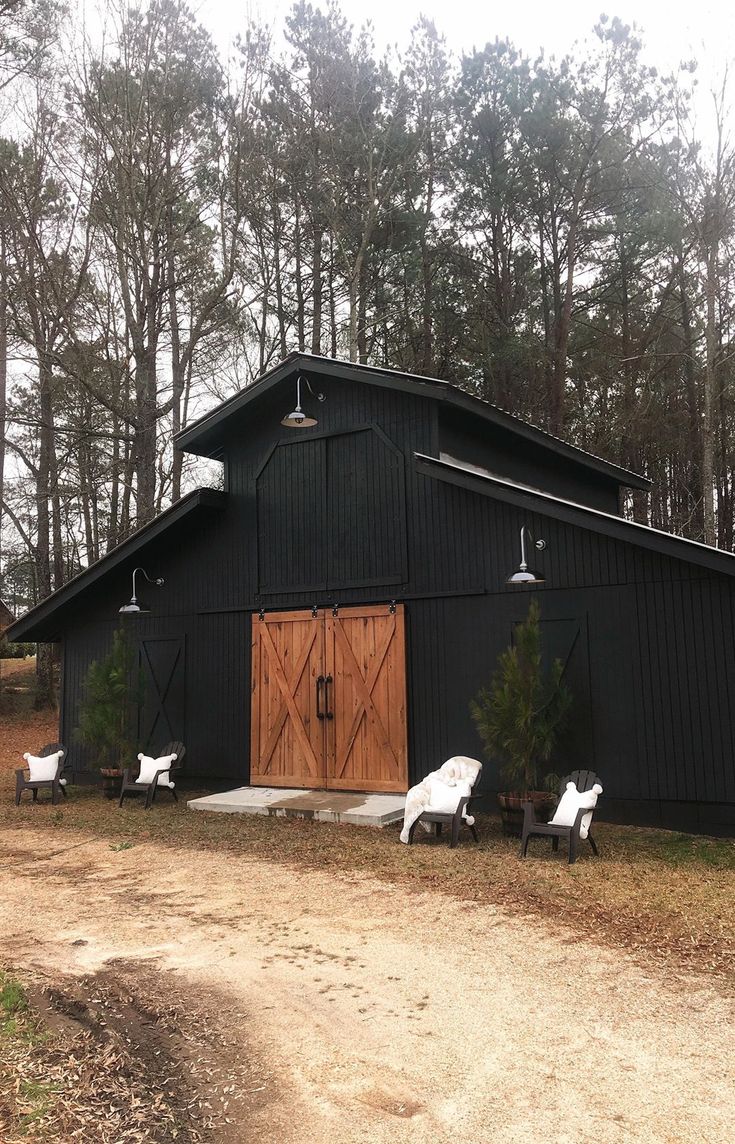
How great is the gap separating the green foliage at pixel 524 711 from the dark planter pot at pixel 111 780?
525 centimetres

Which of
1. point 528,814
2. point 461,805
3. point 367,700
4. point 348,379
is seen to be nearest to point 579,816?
point 528,814

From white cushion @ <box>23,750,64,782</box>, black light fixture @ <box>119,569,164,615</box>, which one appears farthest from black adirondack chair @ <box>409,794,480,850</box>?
white cushion @ <box>23,750,64,782</box>

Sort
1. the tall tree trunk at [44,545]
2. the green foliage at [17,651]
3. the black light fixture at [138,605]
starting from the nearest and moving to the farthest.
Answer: the black light fixture at [138,605] < the tall tree trunk at [44,545] < the green foliage at [17,651]

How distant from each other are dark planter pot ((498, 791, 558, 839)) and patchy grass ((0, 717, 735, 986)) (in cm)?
15

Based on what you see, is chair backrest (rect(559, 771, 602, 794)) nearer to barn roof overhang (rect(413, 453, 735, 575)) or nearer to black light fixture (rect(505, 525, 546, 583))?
black light fixture (rect(505, 525, 546, 583))

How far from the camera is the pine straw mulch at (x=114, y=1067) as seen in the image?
3086 mm

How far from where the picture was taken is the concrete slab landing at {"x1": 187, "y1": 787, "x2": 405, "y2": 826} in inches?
358

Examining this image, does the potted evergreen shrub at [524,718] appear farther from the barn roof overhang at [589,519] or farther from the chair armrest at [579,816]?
the barn roof overhang at [589,519]

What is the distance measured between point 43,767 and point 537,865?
7008mm

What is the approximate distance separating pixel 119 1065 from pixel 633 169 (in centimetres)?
1974

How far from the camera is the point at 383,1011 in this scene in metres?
4.11

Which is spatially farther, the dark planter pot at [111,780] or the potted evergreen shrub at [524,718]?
the dark planter pot at [111,780]

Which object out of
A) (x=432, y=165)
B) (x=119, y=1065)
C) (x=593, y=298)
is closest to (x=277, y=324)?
(x=432, y=165)

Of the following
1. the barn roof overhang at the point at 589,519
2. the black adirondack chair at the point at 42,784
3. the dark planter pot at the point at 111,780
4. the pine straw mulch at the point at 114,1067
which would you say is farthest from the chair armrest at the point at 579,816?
the black adirondack chair at the point at 42,784
